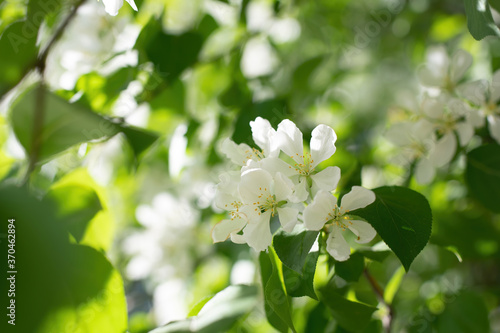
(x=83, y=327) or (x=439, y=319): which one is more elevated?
(x=83, y=327)

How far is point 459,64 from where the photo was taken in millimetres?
1109

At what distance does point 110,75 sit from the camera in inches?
42.0

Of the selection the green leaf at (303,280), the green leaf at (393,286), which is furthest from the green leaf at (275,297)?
the green leaf at (393,286)

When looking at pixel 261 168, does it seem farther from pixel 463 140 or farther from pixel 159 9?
pixel 159 9

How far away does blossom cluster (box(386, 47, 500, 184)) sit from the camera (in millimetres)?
995

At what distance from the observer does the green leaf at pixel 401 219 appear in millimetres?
660

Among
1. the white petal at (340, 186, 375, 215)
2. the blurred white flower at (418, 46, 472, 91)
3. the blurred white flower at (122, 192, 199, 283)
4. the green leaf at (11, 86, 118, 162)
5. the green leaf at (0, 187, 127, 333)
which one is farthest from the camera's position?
the blurred white flower at (122, 192, 199, 283)

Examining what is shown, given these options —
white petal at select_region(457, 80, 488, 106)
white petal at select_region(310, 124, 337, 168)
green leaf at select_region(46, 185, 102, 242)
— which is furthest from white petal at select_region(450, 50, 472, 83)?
green leaf at select_region(46, 185, 102, 242)

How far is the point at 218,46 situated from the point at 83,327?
1.19 m

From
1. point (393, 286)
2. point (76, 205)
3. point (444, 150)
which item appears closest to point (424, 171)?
point (444, 150)

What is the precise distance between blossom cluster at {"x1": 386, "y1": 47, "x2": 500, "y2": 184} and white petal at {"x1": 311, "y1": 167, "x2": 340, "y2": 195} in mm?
416

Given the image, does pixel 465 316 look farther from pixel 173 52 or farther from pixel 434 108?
pixel 173 52

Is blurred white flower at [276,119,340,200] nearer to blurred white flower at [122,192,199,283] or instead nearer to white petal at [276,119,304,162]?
white petal at [276,119,304,162]

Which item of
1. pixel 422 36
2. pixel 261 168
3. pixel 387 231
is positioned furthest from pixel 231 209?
pixel 422 36
